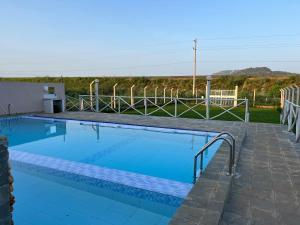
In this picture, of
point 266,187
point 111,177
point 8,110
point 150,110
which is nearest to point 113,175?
point 111,177

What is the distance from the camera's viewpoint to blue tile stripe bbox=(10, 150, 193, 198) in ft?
11.3

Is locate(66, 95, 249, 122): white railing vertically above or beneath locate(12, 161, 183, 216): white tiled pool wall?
above

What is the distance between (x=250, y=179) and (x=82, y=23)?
39.4 ft

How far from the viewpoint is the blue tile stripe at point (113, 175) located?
3444 mm

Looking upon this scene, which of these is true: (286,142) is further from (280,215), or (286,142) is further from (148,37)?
(148,37)

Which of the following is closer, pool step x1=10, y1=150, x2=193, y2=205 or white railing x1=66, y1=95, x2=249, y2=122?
pool step x1=10, y1=150, x2=193, y2=205

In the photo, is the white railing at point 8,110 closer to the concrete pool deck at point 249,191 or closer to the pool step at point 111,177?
the pool step at point 111,177

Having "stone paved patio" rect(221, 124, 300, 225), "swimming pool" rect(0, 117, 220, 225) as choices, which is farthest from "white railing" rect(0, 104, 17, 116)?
"stone paved patio" rect(221, 124, 300, 225)

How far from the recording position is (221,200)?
249 centimetres

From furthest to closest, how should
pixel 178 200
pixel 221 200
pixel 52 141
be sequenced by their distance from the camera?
pixel 52 141
pixel 178 200
pixel 221 200

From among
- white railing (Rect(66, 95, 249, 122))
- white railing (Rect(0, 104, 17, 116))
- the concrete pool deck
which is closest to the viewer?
the concrete pool deck

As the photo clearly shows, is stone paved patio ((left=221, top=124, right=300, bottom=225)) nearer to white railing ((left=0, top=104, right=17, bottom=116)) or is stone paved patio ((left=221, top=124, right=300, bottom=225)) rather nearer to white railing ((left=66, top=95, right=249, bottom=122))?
white railing ((left=66, top=95, right=249, bottom=122))

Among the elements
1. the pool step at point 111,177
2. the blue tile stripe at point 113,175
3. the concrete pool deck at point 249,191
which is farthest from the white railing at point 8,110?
the concrete pool deck at point 249,191

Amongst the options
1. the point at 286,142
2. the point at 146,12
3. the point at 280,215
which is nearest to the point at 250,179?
the point at 280,215
